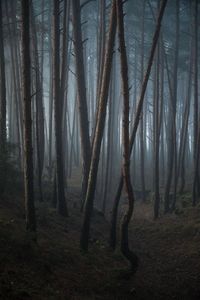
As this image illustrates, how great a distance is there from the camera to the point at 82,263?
9.39 meters

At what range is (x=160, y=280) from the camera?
31.9ft

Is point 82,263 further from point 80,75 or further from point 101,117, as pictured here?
point 80,75

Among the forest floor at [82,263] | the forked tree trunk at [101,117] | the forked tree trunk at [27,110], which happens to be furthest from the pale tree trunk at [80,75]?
the forked tree trunk at [27,110]

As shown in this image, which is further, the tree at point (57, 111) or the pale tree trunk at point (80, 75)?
the pale tree trunk at point (80, 75)

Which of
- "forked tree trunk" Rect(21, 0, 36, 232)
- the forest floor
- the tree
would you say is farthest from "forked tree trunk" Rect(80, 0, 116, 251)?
the tree

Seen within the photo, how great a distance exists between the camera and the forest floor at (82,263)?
7.42 m

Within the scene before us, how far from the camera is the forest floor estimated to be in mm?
7422

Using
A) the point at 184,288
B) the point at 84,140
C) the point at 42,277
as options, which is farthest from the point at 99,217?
the point at 42,277

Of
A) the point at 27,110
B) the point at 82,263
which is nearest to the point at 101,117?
the point at 27,110

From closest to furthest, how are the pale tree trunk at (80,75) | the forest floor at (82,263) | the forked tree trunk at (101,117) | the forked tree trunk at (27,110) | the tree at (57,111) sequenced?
the forest floor at (82,263) → the forked tree trunk at (27,110) → the forked tree trunk at (101,117) → the tree at (57,111) → the pale tree trunk at (80,75)

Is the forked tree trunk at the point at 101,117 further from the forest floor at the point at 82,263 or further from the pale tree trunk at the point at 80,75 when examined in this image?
the pale tree trunk at the point at 80,75

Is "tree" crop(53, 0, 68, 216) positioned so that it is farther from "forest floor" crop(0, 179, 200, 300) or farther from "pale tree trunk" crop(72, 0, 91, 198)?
"pale tree trunk" crop(72, 0, 91, 198)

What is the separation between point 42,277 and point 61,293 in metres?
0.59

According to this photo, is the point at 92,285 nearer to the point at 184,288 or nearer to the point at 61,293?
the point at 61,293
